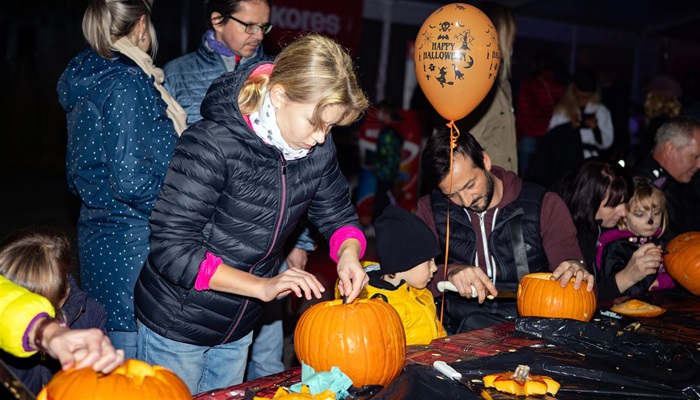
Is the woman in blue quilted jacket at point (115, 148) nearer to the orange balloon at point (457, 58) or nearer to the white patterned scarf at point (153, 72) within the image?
the white patterned scarf at point (153, 72)

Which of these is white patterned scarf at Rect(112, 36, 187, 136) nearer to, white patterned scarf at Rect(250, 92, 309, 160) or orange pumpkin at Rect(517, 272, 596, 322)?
white patterned scarf at Rect(250, 92, 309, 160)

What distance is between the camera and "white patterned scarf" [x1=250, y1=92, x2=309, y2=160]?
211 centimetres

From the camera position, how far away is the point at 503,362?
7.18 ft

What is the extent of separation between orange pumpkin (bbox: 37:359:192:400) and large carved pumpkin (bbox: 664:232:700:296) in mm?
2562

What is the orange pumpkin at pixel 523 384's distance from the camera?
1946mm

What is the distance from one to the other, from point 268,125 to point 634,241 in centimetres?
231

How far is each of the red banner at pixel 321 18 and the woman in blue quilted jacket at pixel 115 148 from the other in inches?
188

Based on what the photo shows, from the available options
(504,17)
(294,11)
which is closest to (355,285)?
(504,17)

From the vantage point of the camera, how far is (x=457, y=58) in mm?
3189

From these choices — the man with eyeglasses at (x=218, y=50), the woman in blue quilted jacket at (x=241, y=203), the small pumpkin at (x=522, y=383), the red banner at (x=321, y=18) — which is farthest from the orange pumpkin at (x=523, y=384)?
the red banner at (x=321, y=18)

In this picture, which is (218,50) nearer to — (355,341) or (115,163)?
(115,163)

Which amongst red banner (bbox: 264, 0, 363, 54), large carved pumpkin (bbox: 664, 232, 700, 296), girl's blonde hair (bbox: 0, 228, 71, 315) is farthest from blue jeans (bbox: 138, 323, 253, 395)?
red banner (bbox: 264, 0, 363, 54)

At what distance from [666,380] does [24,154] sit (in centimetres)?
1324

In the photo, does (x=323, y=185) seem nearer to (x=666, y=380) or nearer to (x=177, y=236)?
(x=177, y=236)
